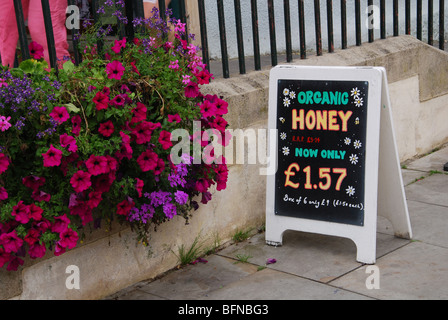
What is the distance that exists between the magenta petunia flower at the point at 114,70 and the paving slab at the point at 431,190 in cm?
272

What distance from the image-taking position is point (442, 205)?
4.95 metres

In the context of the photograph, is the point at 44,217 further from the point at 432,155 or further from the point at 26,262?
the point at 432,155

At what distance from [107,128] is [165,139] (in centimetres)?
31

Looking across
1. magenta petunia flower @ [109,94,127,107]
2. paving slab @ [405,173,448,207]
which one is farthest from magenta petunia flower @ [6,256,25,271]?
paving slab @ [405,173,448,207]

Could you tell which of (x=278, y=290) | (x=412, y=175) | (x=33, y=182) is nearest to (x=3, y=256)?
(x=33, y=182)

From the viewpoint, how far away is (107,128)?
10.8ft

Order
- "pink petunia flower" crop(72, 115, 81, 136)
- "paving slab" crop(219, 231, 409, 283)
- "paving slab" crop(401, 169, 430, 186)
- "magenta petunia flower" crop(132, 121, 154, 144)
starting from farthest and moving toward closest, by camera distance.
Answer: "paving slab" crop(401, 169, 430, 186) < "paving slab" crop(219, 231, 409, 283) < "magenta petunia flower" crop(132, 121, 154, 144) < "pink petunia flower" crop(72, 115, 81, 136)

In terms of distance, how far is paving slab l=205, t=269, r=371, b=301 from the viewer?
3621mm

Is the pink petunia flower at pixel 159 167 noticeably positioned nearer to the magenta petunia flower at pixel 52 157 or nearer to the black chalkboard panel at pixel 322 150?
the magenta petunia flower at pixel 52 157

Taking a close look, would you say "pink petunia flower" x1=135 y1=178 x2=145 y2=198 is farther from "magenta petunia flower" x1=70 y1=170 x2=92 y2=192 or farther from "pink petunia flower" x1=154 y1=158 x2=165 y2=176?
"magenta petunia flower" x1=70 y1=170 x2=92 y2=192

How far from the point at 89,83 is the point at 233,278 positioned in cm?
142

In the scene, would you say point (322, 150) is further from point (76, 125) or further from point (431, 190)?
point (76, 125)

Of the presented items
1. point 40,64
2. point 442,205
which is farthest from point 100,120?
point 442,205

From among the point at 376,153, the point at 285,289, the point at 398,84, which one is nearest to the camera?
the point at 285,289
